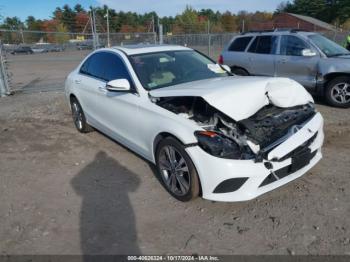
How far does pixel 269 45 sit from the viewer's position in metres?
8.67

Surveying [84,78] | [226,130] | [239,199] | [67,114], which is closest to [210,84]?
[226,130]

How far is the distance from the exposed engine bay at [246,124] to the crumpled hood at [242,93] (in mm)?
105

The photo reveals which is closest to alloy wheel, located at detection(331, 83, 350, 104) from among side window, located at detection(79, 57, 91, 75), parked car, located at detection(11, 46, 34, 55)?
side window, located at detection(79, 57, 91, 75)

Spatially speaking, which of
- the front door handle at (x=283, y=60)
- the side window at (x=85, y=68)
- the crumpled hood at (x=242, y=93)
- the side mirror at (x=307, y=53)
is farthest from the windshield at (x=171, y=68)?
the front door handle at (x=283, y=60)

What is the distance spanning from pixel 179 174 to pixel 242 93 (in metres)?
1.16

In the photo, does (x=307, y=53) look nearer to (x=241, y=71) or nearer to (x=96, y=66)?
(x=241, y=71)

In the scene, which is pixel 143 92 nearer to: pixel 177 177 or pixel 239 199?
pixel 177 177

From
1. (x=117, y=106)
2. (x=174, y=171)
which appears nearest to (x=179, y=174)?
(x=174, y=171)

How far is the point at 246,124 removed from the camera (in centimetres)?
354

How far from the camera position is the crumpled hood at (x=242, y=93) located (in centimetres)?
355

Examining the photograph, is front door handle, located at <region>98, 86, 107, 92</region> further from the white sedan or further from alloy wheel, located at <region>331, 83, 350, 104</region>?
Result: alloy wheel, located at <region>331, 83, 350, 104</region>

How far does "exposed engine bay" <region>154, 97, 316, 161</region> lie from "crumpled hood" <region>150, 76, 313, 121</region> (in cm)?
11

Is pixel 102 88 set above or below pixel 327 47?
below

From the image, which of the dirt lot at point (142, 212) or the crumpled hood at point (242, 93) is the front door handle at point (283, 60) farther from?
the crumpled hood at point (242, 93)
